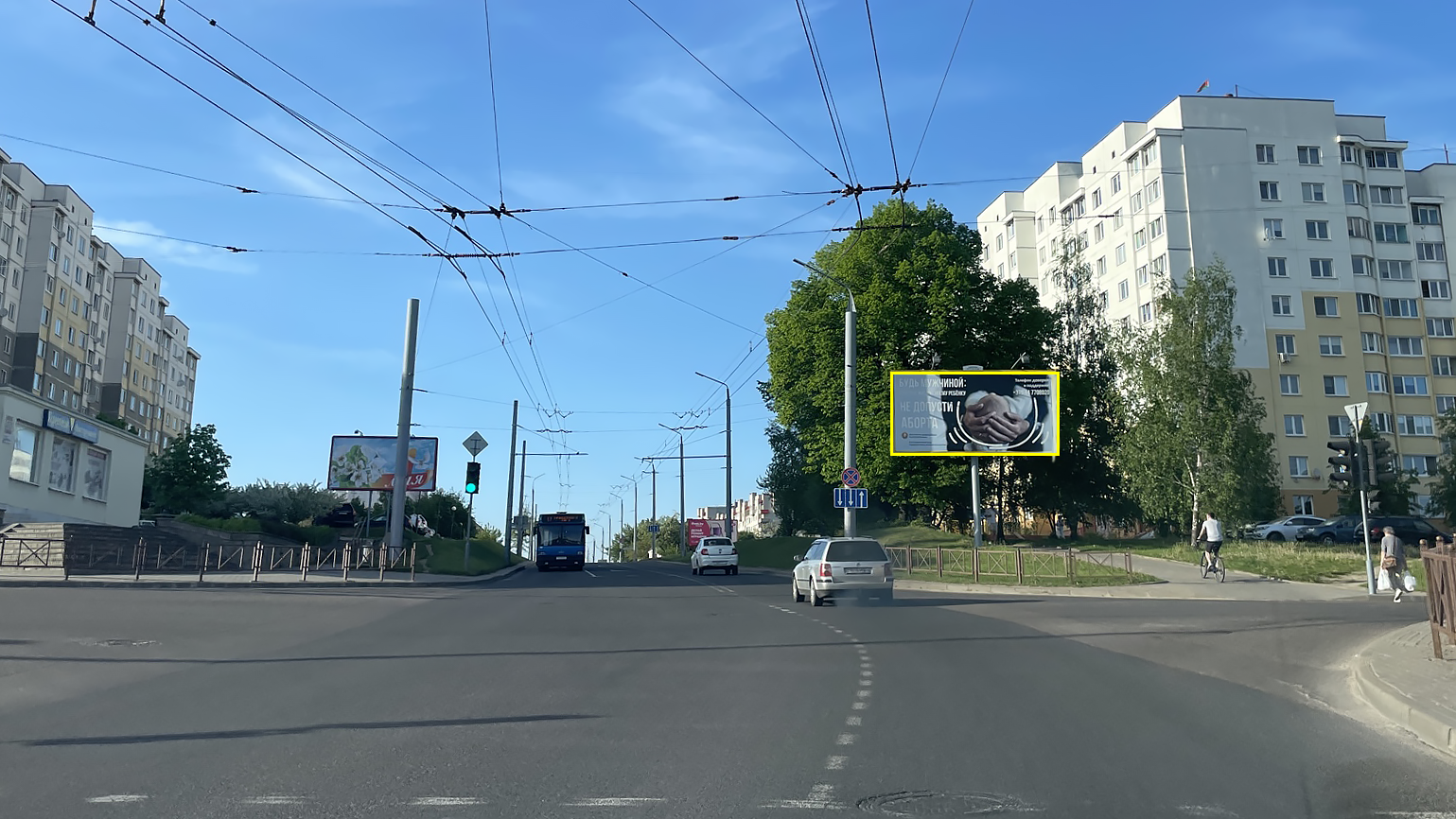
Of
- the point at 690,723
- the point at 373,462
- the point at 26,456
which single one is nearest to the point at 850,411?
the point at 690,723

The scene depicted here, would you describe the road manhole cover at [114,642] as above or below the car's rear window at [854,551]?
below

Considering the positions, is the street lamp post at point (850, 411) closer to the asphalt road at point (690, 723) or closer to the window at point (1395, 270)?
the asphalt road at point (690, 723)

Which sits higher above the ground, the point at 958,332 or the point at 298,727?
the point at 958,332

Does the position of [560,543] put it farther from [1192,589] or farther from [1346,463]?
[1346,463]

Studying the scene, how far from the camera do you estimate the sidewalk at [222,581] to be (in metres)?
25.7

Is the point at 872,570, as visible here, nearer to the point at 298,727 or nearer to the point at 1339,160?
the point at 298,727

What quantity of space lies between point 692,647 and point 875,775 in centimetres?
717

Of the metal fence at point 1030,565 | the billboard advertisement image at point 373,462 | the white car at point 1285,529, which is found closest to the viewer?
the metal fence at point 1030,565

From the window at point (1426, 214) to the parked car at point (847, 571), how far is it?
63.1 meters

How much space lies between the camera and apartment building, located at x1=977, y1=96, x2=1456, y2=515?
61812mm

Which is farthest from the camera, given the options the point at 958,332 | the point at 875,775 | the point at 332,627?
the point at 958,332

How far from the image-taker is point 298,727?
302 inches

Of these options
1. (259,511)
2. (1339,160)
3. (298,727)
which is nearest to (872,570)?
(298,727)

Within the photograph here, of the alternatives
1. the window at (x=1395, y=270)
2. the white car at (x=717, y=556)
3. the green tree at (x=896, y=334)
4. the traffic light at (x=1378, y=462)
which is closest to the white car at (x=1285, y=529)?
the green tree at (x=896, y=334)
